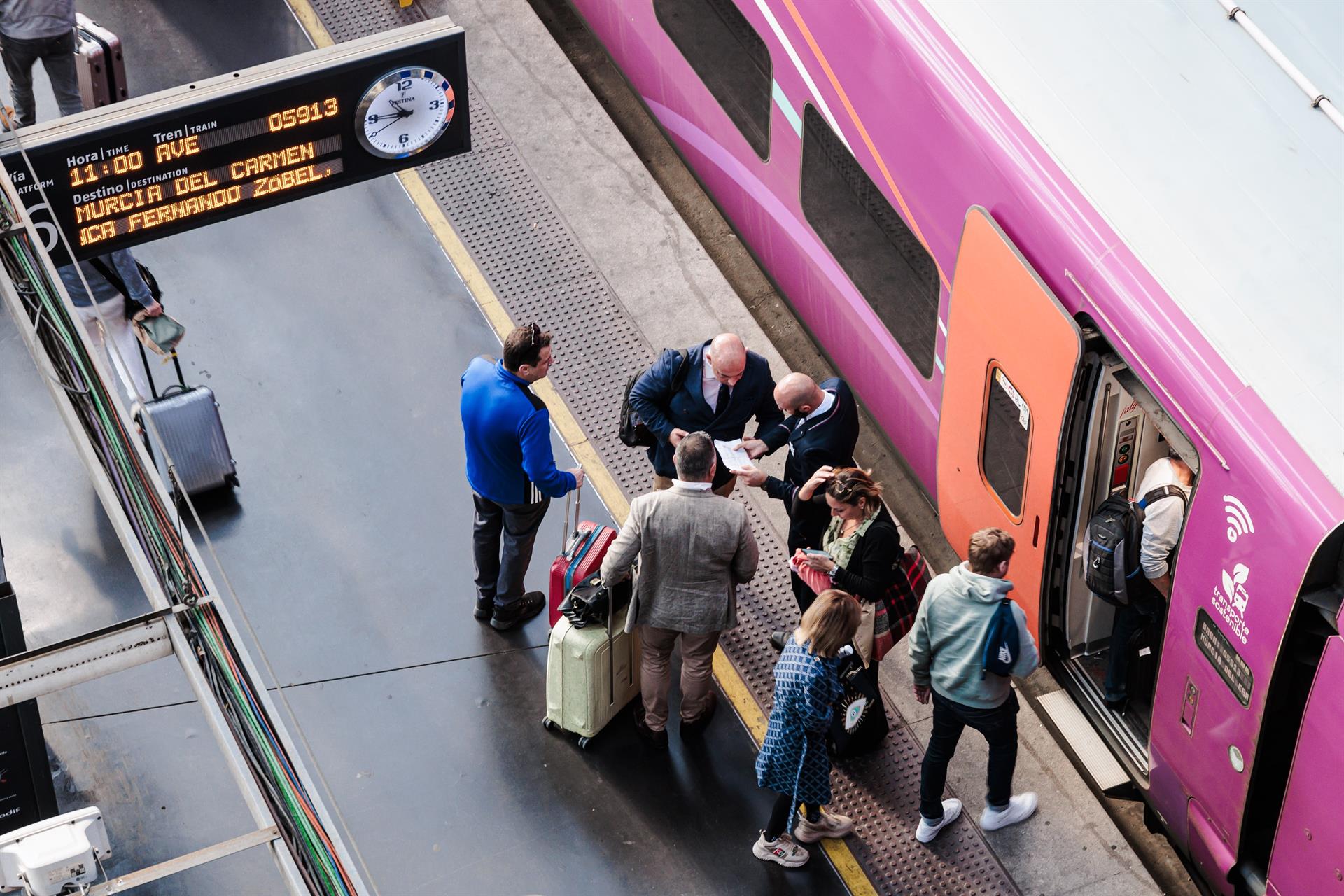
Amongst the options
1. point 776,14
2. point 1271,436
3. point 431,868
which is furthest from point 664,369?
point 1271,436

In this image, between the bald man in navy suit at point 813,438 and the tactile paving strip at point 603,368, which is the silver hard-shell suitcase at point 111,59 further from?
the bald man in navy suit at point 813,438

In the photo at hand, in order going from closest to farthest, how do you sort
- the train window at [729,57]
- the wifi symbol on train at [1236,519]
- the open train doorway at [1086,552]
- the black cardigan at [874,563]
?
1. the wifi symbol on train at [1236,519]
2. the open train doorway at [1086,552]
3. the black cardigan at [874,563]
4. the train window at [729,57]

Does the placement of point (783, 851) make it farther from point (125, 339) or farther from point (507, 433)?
point (125, 339)

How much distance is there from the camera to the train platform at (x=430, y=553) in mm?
7395

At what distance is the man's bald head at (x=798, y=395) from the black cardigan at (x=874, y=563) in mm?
674

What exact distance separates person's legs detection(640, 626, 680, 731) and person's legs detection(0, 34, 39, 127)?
191 inches

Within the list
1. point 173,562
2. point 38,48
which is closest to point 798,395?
point 173,562

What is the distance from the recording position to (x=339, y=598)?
830 cm

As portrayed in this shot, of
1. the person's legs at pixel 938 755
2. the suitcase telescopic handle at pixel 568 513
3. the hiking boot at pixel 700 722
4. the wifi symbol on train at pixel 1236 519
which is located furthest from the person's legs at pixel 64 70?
the wifi symbol on train at pixel 1236 519

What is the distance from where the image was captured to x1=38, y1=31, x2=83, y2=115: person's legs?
959 cm

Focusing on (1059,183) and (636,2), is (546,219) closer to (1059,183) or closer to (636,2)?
(636,2)

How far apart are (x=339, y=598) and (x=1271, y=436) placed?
4.65 meters

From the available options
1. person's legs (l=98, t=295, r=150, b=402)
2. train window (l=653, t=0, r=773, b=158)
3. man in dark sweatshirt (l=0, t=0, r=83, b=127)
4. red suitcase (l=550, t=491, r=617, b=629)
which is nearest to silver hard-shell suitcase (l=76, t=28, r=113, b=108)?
man in dark sweatshirt (l=0, t=0, r=83, b=127)

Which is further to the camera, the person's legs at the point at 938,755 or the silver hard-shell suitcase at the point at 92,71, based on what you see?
the silver hard-shell suitcase at the point at 92,71
